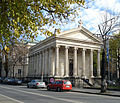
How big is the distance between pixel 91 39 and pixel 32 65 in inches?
847

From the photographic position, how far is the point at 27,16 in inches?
392

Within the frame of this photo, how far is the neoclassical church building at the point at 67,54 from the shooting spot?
45844mm

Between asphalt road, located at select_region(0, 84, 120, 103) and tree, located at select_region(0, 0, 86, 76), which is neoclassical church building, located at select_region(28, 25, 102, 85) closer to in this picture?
asphalt road, located at select_region(0, 84, 120, 103)

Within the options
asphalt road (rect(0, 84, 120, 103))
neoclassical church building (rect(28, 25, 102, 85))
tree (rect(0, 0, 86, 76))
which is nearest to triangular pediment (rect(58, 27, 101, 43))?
neoclassical church building (rect(28, 25, 102, 85))

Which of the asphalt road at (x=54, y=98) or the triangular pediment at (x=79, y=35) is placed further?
the triangular pediment at (x=79, y=35)

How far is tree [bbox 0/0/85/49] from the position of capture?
30.0 feet

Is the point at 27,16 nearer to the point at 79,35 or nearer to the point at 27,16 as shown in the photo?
the point at 27,16

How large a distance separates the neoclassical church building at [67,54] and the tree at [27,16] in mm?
32879

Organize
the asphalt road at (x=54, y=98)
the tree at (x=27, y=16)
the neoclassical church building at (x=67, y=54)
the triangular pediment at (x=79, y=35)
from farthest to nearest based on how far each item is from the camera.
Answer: the triangular pediment at (x=79, y=35)
the neoclassical church building at (x=67, y=54)
the asphalt road at (x=54, y=98)
the tree at (x=27, y=16)

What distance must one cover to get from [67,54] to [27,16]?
36.5 meters

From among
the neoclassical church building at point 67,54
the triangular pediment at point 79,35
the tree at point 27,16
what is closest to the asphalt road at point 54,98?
the tree at point 27,16

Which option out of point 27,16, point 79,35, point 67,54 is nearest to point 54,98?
point 27,16

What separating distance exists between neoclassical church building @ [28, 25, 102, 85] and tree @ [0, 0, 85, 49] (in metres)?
32.9

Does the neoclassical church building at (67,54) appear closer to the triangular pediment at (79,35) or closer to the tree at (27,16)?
the triangular pediment at (79,35)
